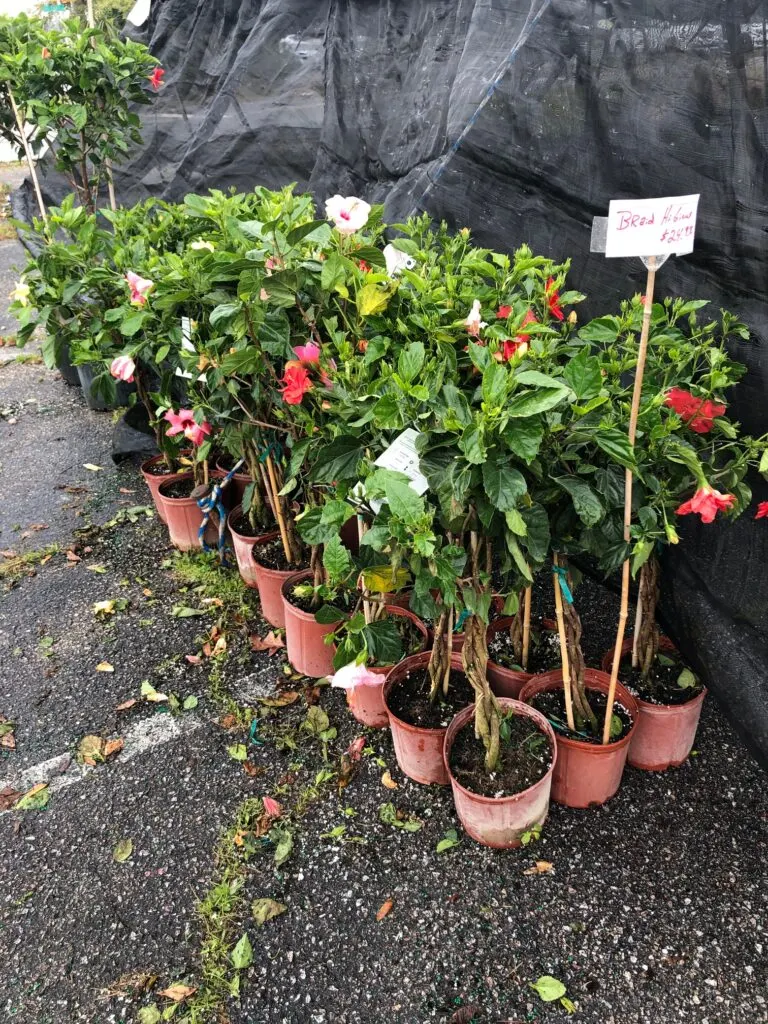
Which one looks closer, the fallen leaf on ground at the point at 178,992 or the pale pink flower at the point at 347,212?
the fallen leaf on ground at the point at 178,992

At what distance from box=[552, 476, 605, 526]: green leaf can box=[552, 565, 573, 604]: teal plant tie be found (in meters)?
0.26

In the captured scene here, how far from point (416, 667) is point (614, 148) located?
147 cm

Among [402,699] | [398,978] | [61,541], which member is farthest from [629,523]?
[61,541]

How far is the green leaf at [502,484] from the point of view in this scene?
124cm

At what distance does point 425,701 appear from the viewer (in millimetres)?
1922

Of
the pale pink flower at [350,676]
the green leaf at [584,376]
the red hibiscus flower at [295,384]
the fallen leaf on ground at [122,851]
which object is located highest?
the green leaf at [584,376]

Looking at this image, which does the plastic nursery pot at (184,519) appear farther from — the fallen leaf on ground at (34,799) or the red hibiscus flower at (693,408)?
the red hibiscus flower at (693,408)

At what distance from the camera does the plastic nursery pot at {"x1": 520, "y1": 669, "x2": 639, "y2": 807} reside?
5.67ft

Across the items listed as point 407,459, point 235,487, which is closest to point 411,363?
point 407,459

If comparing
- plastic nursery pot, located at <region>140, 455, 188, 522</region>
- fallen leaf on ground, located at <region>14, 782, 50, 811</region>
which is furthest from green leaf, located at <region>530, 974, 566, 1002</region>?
plastic nursery pot, located at <region>140, 455, 188, 522</region>

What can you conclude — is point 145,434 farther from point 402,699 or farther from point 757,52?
point 757,52

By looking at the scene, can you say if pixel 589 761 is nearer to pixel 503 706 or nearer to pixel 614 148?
pixel 503 706

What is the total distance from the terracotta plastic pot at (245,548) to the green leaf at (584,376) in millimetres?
1409

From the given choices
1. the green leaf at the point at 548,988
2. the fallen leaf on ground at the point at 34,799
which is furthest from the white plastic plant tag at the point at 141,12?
the green leaf at the point at 548,988
